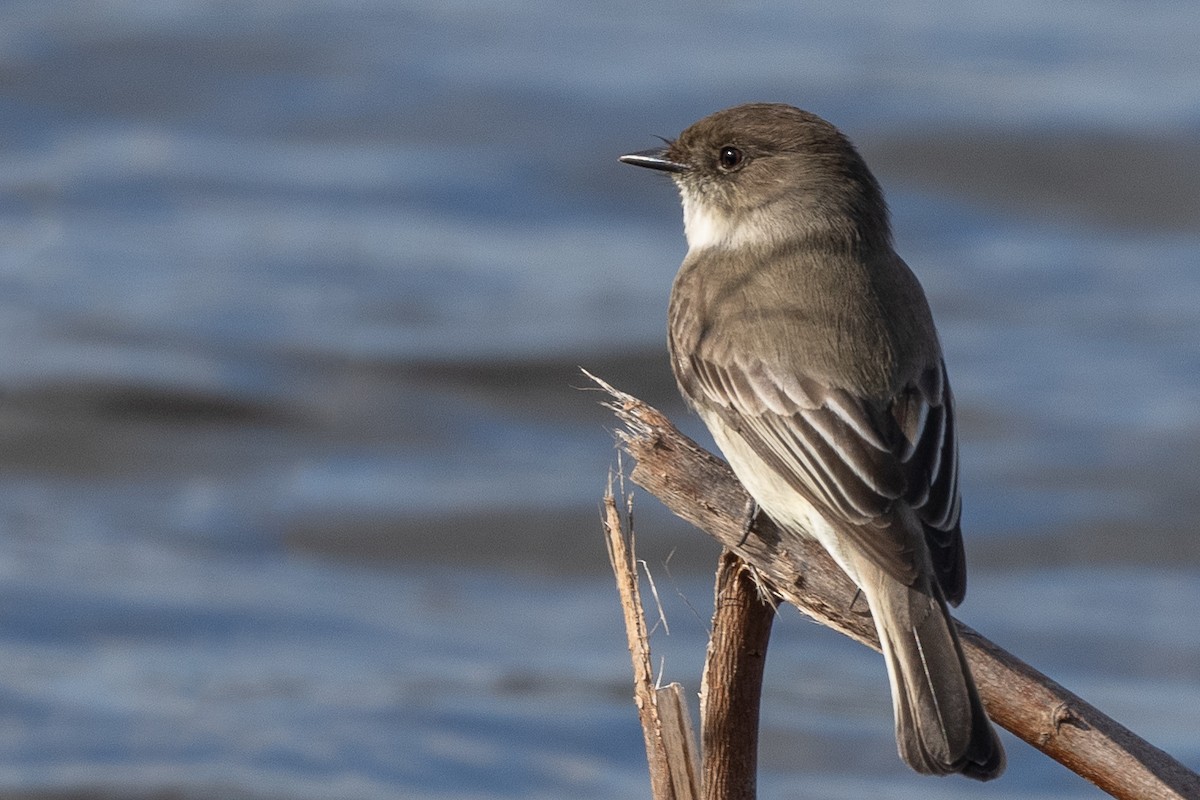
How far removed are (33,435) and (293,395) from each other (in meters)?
1.82

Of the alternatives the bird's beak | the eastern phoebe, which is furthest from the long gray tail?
the bird's beak

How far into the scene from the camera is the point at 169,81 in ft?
69.3

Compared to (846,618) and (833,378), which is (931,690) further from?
(833,378)

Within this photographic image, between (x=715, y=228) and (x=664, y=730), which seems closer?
(x=664, y=730)

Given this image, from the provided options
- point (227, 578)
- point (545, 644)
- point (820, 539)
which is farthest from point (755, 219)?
point (227, 578)

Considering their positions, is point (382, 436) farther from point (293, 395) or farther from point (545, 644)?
point (545, 644)

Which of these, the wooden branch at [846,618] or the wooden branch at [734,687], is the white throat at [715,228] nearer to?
the wooden branch at [846,618]

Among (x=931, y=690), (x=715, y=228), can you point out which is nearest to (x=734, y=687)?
(x=931, y=690)

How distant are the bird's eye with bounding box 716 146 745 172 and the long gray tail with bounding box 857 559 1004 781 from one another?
7.40ft

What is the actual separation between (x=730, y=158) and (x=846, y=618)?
2.30 m

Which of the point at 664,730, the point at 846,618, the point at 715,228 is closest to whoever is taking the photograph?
the point at 664,730

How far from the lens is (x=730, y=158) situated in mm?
7746

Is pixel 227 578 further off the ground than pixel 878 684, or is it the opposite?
pixel 227 578

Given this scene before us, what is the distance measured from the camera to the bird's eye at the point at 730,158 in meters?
7.72
